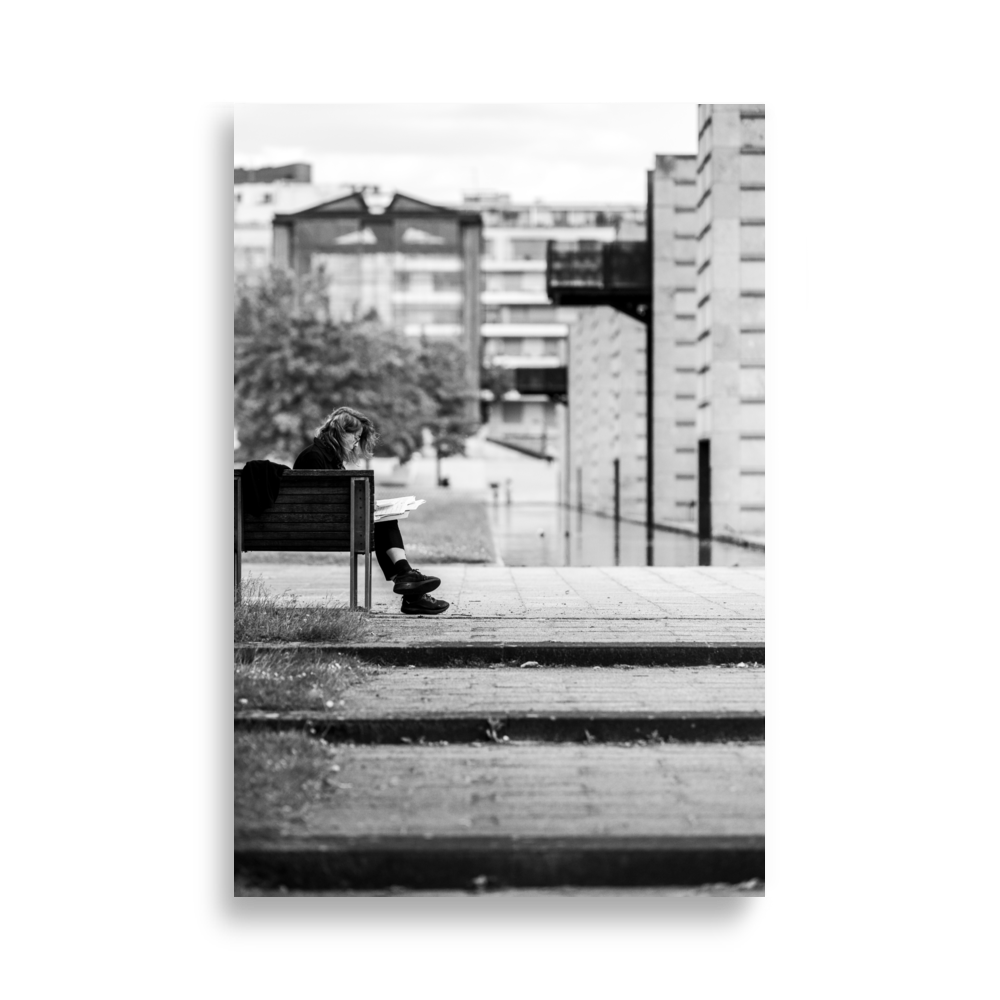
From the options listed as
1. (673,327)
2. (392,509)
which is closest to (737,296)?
(673,327)

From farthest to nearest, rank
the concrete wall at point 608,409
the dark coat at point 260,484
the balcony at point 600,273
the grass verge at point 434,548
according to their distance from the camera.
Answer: the concrete wall at point 608,409 → the balcony at point 600,273 → the grass verge at point 434,548 → the dark coat at point 260,484

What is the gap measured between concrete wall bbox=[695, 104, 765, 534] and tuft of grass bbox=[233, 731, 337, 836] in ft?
47.1

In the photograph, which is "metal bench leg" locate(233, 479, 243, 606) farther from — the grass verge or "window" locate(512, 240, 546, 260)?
"window" locate(512, 240, 546, 260)

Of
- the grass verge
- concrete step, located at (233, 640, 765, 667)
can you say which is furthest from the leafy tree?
concrete step, located at (233, 640, 765, 667)

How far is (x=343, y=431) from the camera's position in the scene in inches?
328

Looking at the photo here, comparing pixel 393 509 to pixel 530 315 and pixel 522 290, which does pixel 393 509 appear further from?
pixel 530 315

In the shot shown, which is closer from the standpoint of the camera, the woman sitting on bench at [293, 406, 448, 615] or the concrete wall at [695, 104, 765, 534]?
the woman sitting on bench at [293, 406, 448, 615]

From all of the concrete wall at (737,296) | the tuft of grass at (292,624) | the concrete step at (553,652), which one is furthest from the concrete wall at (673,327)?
the concrete step at (553,652)

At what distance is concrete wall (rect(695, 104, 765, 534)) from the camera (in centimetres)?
1864

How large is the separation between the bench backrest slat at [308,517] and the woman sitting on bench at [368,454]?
0.34 metres

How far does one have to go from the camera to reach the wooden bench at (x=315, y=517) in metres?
7.60

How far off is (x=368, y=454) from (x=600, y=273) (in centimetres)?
1822

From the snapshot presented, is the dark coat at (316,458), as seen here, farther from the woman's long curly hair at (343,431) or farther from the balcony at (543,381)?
the balcony at (543,381)
